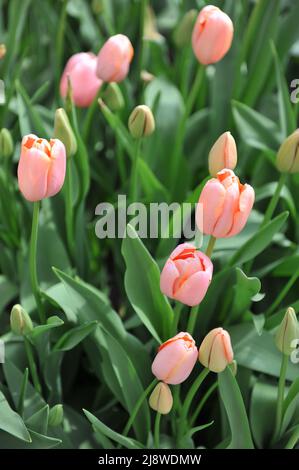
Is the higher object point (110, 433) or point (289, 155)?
point (289, 155)

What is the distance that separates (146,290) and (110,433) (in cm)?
15

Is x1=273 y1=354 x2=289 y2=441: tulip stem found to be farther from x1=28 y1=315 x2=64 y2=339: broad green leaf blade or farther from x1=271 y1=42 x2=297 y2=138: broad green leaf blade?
x1=271 y1=42 x2=297 y2=138: broad green leaf blade

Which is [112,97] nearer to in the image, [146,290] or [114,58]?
[114,58]

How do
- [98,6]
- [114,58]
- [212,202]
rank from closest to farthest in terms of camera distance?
1. [212,202]
2. [114,58]
3. [98,6]

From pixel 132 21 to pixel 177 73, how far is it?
4.4 inches

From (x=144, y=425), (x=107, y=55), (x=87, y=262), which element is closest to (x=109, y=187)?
(x=87, y=262)

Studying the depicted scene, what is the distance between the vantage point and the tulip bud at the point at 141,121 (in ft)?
2.64

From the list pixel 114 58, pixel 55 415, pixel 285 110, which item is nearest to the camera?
pixel 55 415

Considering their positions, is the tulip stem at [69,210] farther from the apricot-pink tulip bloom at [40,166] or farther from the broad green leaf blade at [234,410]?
the broad green leaf blade at [234,410]

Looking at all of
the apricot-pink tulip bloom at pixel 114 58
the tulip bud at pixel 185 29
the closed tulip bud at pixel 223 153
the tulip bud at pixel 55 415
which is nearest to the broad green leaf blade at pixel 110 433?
the tulip bud at pixel 55 415

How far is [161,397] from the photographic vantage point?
0.72 m

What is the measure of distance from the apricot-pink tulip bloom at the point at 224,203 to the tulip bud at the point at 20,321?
0.63 ft

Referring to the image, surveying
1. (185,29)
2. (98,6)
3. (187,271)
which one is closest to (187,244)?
(187,271)

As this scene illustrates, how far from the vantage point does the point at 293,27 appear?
3.71ft
